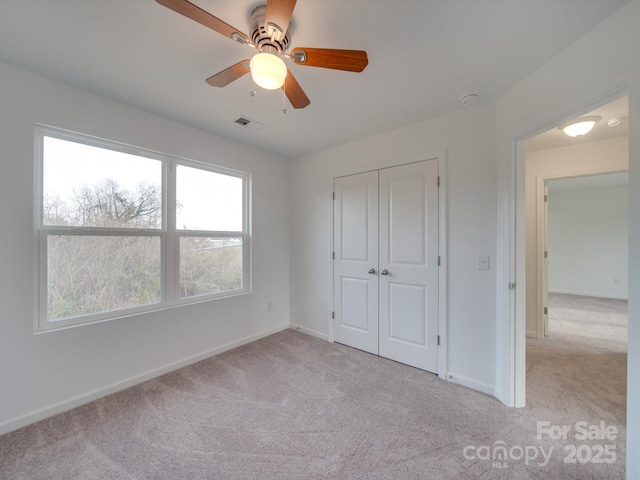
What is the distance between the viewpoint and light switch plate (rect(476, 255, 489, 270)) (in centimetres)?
212

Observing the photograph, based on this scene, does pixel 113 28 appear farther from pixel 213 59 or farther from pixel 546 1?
pixel 546 1

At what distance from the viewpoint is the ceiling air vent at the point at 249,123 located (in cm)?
244

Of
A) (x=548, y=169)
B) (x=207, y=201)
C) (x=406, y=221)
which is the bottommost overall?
(x=406, y=221)

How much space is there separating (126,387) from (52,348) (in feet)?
2.13

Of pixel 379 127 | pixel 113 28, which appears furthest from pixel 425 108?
pixel 113 28

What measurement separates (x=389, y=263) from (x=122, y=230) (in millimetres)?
2582

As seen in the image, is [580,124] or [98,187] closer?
[98,187]

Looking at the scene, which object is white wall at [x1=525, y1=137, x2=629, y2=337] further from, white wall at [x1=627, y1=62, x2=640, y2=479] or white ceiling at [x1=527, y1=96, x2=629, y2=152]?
white wall at [x1=627, y1=62, x2=640, y2=479]

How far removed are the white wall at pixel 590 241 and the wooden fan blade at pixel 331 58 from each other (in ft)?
23.4

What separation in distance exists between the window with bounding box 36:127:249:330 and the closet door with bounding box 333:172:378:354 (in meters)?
1.36

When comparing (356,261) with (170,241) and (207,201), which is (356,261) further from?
(170,241)

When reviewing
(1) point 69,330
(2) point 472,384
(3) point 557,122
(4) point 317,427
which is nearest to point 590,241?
(2) point 472,384

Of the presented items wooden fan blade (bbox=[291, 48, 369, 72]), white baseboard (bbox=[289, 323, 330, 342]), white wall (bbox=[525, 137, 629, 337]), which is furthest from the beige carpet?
wooden fan blade (bbox=[291, 48, 369, 72])

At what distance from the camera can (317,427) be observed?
1.73 meters
